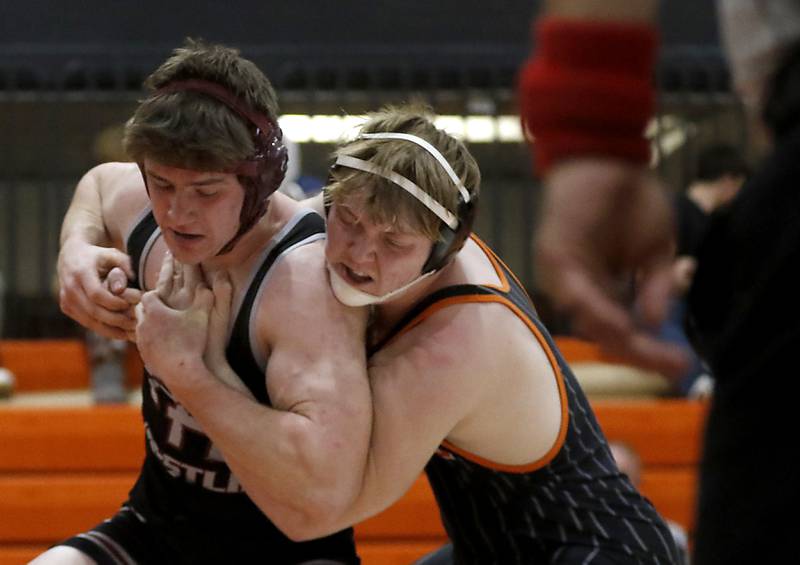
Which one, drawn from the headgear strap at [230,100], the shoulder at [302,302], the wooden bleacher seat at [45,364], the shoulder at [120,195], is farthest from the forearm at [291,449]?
the wooden bleacher seat at [45,364]

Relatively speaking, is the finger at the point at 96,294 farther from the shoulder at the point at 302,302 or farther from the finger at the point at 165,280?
the shoulder at the point at 302,302

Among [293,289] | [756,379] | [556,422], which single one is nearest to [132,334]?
[293,289]

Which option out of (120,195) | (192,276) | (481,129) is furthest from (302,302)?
(481,129)

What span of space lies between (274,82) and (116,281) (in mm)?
4450

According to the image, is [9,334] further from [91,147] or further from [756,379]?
[756,379]

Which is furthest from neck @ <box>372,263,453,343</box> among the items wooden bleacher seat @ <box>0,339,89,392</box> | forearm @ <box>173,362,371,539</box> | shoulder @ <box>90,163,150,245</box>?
wooden bleacher seat @ <box>0,339,89,392</box>

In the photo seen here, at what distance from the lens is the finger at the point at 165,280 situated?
2.21 metres

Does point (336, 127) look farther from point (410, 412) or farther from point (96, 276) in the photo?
point (410, 412)

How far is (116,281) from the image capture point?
7.73 feet

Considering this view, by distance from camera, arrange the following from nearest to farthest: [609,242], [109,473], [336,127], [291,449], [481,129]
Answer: [609,242], [291,449], [109,473], [336,127], [481,129]

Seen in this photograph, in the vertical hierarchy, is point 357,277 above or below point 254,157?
below

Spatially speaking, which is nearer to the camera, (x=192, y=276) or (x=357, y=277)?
(x=357, y=277)

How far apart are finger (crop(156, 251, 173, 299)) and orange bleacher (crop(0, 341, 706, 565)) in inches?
99.2

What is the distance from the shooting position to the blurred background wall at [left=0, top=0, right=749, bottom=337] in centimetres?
641
